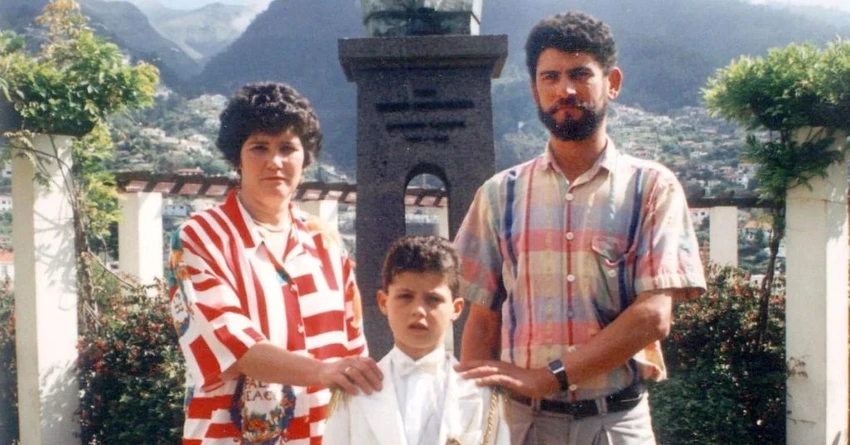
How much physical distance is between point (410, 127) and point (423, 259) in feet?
8.03

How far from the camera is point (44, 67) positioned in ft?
16.7

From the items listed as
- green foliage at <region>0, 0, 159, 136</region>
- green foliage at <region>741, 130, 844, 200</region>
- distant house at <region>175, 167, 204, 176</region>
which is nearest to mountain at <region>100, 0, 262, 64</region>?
distant house at <region>175, 167, 204, 176</region>

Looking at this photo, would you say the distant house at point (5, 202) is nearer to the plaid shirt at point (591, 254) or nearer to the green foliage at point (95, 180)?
the green foliage at point (95, 180)

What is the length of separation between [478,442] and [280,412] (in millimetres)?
489

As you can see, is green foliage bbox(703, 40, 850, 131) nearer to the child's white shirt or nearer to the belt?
the belt

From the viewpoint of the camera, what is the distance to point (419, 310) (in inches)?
68.9

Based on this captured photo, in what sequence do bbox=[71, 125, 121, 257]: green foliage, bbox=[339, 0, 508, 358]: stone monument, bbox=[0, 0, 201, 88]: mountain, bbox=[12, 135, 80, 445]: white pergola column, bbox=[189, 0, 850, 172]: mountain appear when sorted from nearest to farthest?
bbox=[339, 0, 508, 358]: stone monument < bbox=[12, 135, 80, 445]: white pergola column < bbox=[71, 125, 121, 257]: green foliage < bbox=[0, 0, 201, 88]: mountain < bbox=[189, 0, 850, 172]: mountain

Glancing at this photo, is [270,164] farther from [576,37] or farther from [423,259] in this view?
[576,37]

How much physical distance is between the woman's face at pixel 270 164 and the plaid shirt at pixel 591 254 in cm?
47

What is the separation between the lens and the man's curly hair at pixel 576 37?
72.5 inches

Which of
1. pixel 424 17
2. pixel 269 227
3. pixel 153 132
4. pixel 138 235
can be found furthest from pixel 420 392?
pixel 153 132

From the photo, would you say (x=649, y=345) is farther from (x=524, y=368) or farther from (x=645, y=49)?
(x=645, y=49)

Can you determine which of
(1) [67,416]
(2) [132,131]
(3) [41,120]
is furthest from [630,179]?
(2) [132,131]

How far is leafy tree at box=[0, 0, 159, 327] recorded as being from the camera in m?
5.03
